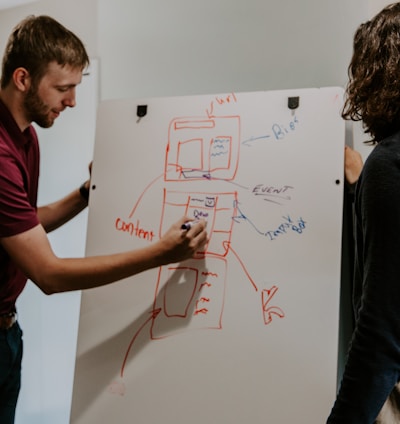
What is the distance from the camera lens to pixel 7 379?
4.57 feet

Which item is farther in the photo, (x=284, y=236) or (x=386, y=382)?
(x=284, y=236)

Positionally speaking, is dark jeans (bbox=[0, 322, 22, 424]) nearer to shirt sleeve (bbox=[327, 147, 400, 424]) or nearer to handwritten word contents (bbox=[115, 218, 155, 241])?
handwritten word contents (bbox=[115, 218, 155, 241])

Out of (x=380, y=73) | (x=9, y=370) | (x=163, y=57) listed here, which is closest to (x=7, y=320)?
(x=9, y=370)

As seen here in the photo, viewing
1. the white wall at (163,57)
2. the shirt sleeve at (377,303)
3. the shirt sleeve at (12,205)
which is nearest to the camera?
the shirt sleeve at (377,303)

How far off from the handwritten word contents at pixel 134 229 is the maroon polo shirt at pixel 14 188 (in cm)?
24

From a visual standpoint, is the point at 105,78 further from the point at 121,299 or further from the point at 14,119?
the point at 121,299

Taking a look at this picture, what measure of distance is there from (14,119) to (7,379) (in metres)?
0.75

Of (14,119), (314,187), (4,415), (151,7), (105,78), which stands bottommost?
(4,415)

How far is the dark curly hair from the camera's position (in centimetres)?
87

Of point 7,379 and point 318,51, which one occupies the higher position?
point 318,51

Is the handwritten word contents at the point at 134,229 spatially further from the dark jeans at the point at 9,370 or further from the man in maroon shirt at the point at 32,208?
the dark jeans at the point at 9,370

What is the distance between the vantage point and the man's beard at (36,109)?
132cm

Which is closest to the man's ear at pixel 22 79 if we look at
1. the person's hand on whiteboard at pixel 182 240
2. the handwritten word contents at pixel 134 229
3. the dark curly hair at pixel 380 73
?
the handwritten word contents at pixel 134 229

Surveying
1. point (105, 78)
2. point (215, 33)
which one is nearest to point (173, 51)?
point (215, 33)
